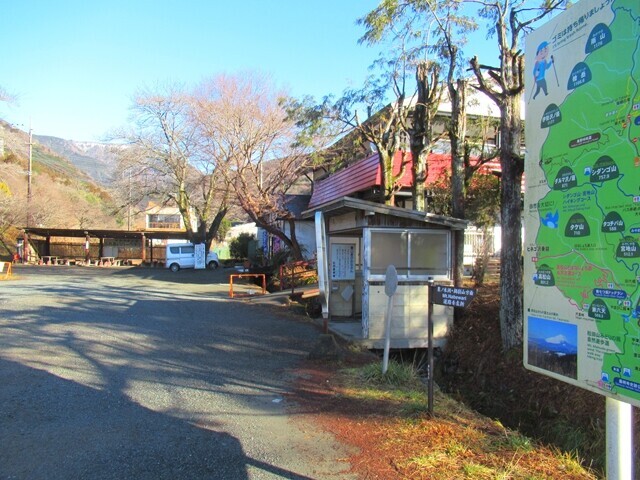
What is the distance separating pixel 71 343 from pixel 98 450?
521 centimetres

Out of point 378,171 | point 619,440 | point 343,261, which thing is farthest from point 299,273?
point 619,440

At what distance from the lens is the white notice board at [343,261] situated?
13.1 meters

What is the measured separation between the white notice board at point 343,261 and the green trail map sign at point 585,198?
9.92 m

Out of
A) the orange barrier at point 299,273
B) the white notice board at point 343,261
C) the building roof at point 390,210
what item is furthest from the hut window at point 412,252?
the orange barrier at point 299,273

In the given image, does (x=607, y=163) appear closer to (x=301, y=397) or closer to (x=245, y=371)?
→ (x=301, y=397)

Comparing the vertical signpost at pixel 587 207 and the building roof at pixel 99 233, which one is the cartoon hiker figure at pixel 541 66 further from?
the building roof at pixel 99 233

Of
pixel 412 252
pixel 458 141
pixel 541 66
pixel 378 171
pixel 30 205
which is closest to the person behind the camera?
pixel 541 66

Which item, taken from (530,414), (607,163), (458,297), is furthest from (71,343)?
(607,163)

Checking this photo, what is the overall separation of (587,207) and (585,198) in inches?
2.2

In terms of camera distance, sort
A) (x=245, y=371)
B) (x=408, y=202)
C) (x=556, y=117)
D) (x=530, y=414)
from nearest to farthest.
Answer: (x=556, y=117), (x=245, y=371), (x=530, y=414), (x=408, y=202)

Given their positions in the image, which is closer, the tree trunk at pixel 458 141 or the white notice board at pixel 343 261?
the tree trunk at pixel 458 141

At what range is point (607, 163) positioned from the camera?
253 centimetres

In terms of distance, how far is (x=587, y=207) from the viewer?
2.66 meters

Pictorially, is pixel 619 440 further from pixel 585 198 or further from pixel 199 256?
pixel 199 256
